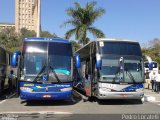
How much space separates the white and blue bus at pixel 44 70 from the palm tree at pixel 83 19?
2145 cm

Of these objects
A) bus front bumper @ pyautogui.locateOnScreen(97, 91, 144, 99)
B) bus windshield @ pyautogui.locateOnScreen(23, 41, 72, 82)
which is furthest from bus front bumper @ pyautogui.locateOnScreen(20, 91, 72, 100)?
bus front bumper @ pyautogui.locateOnScreen(97, 91, 144, 99)

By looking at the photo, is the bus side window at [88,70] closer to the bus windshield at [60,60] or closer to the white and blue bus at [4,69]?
the bus windshield at [60,60]

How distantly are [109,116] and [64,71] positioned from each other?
181 inches

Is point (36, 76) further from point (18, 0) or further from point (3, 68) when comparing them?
point (18, 0)

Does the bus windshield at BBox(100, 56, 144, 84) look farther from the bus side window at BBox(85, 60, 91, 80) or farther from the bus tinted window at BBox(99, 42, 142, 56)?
the bus side window at BBox(85, 60, 91, 80)

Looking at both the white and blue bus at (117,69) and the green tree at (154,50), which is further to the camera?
the green tree at (154,50)

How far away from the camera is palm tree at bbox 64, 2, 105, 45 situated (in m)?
40.1

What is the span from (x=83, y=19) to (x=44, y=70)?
23.1 metres

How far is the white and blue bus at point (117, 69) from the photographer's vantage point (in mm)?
18891

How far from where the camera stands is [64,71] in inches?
722

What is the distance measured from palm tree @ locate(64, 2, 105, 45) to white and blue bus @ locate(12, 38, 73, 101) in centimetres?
2145

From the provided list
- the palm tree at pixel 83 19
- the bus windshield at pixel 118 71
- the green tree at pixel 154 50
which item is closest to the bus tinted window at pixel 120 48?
the bus windshield at pixel 118 71

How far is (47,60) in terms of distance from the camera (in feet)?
59.9

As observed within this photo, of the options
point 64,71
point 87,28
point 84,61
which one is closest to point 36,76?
point 64,71
